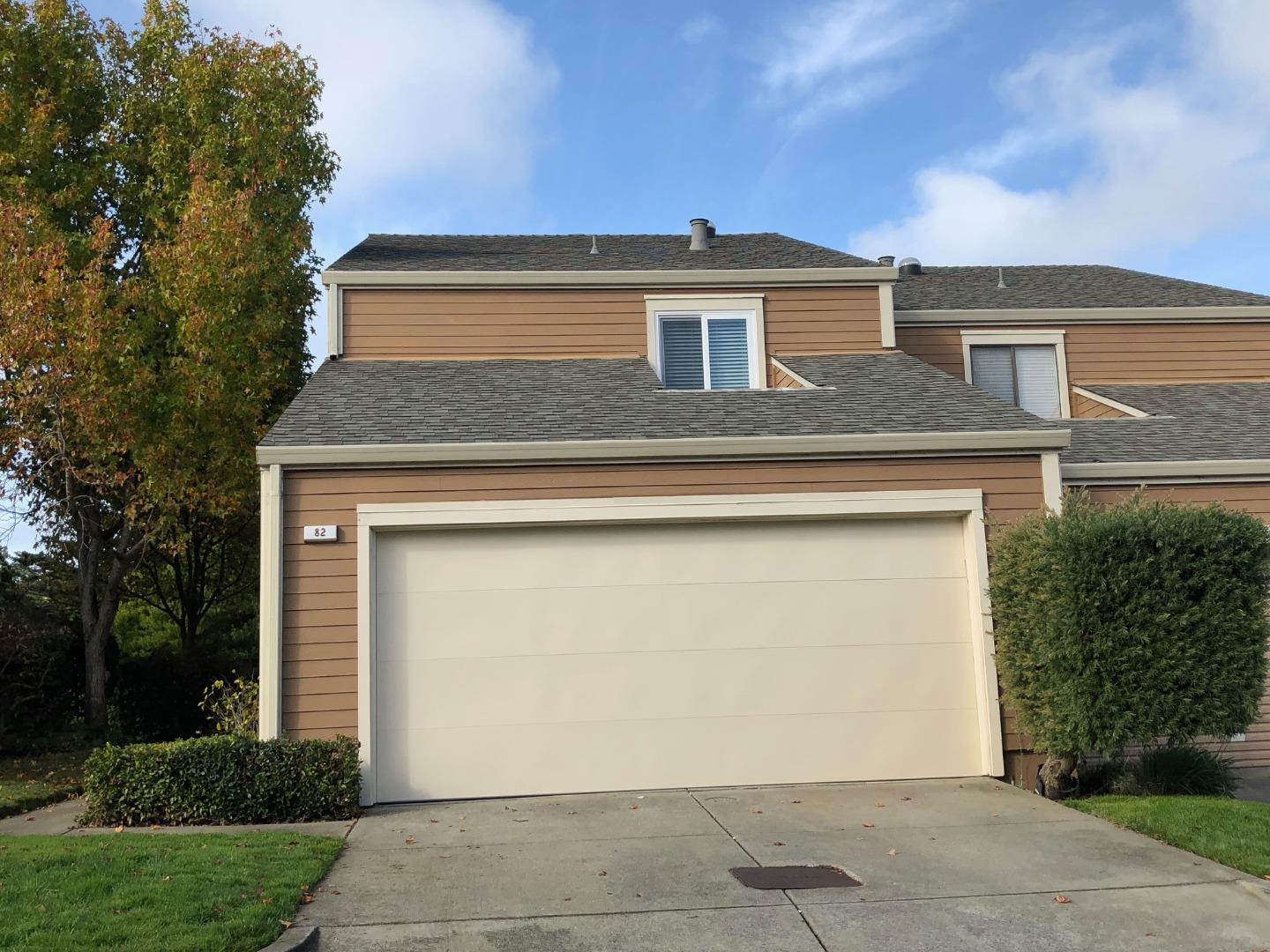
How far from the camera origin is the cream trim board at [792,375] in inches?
443

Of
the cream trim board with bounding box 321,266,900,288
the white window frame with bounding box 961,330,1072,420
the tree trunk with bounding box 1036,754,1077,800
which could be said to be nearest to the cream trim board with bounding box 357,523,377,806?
the cream trim board with bounding box 321,266,900,288

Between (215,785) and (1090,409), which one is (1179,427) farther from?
(215,785)

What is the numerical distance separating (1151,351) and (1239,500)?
4296mm

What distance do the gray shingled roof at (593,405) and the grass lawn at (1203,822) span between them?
10.9 ft

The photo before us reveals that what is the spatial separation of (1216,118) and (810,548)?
8838mm

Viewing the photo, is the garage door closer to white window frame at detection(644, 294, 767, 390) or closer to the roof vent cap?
white window frame at detection(644, 294, 767, 390)

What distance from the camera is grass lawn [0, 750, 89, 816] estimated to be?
31.1ft

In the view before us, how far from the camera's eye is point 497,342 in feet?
41.2

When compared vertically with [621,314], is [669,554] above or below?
below

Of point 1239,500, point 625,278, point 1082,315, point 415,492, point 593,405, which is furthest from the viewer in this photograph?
point 1082,315

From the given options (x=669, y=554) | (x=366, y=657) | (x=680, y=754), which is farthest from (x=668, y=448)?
(x=366, y=657)

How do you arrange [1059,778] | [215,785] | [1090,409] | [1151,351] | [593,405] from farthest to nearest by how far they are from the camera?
[1151,351] < [1090,409] < [593,405] < [1059,778] < [215,785]

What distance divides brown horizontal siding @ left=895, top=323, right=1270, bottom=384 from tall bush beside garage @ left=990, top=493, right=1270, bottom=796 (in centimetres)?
644

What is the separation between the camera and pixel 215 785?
7.89 meters
